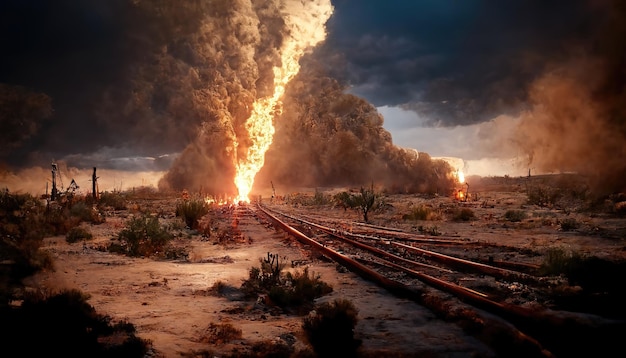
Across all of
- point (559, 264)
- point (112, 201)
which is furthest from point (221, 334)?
point (112, 201)

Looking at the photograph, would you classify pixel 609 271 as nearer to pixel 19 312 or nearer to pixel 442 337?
pixel 442 337

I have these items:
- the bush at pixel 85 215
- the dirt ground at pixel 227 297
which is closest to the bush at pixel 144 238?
the dirt ground at pixel 227 297

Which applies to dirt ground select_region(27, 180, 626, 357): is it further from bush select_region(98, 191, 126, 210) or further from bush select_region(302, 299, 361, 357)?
bush select_region(98, 191, 126, 210)

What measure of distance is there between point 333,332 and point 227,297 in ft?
13.0

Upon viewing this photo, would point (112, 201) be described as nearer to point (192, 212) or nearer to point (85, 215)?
point (85, 215)

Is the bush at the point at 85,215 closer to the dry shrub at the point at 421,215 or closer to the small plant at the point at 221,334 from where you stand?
the dry shrub at the point at 421,215

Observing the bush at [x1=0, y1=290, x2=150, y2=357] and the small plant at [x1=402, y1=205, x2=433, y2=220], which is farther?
the small plant at [x1=402, y1=205, x2=433, y2=220]

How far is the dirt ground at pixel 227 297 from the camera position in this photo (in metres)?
5.74

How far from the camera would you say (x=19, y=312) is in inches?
211

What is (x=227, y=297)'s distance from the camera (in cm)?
882

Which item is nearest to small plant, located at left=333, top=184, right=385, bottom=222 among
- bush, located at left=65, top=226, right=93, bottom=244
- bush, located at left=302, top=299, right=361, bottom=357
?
bush, located at left=65, top=226, right=93, bottom=244

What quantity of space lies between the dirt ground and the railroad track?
38cm

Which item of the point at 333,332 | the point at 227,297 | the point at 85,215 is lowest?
the point at 227,297

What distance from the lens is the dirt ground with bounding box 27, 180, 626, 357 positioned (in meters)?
5.74
